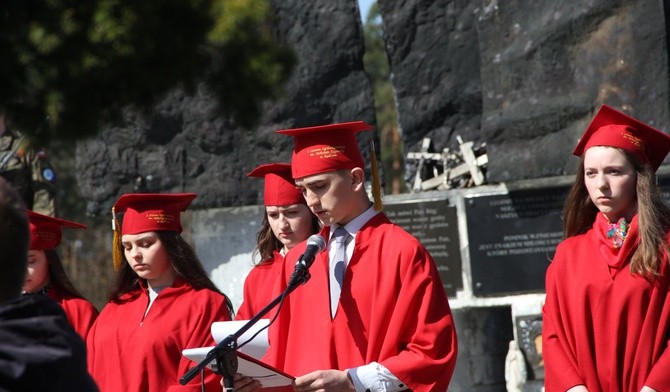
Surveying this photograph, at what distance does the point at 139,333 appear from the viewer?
241 inches

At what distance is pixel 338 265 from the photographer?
5047mm

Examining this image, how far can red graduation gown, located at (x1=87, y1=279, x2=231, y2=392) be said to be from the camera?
5973 mm

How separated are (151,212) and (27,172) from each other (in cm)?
494

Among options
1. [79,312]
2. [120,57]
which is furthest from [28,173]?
[79,312]

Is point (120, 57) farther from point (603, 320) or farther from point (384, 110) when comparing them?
point (384, 110)

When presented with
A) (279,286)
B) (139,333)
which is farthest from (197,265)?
(279,286)

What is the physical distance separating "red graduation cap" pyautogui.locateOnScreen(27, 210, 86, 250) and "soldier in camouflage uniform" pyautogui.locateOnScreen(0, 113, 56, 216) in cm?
396

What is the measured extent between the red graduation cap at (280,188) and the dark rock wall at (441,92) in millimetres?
1888

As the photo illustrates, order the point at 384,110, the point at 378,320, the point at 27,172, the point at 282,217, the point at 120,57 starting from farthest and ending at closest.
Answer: the point at 384,110 < the point at 27,172 < the point at 120,57 < the point at 282,217 < the point at 378,320

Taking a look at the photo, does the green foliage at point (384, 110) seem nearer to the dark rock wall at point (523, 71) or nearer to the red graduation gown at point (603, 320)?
the dark rock wall at point (523, 71)

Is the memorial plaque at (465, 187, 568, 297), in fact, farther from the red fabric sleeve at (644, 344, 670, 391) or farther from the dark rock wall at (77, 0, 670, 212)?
the red fabric sleeve at (644, 344, 670, 391)

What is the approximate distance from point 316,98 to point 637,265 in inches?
171

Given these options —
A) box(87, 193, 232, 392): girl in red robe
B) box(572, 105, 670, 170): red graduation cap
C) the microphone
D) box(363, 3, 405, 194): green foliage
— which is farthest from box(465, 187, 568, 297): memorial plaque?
box(363, 3, 405, 194): green foliage

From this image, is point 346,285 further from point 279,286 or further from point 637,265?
point 637,265
